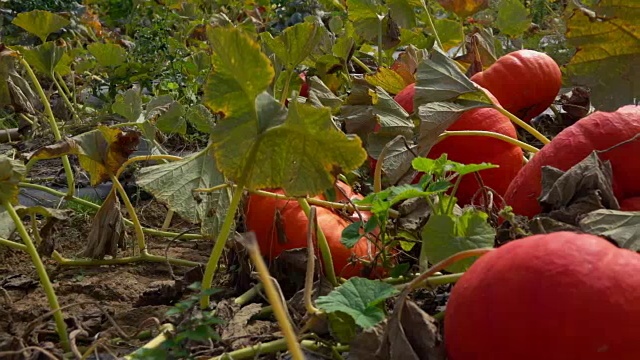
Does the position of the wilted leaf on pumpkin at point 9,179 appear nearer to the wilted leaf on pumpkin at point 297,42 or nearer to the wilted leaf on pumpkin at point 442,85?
the wilted leaf on pumpkin at point 297,42

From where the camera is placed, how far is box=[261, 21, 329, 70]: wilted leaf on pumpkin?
5.79ft

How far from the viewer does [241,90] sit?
1.30 metres

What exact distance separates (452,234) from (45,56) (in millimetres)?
1597

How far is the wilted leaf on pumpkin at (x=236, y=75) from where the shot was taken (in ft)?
3.95

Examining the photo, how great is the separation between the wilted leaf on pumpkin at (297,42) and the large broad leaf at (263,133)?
1.56ft

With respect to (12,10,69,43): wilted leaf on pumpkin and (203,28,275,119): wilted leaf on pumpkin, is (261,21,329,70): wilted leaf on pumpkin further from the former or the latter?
(12,10,69,43): wilted leaf on pumpkin

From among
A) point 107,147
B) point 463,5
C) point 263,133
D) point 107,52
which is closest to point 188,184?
point 107,147

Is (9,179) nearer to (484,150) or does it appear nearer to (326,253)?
(326,253)

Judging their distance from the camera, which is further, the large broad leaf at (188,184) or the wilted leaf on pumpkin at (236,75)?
the large broad leaf at (188,184)

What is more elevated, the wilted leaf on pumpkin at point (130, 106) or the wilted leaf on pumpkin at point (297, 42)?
the wilted leaf on pumpkin at point (297, 42)

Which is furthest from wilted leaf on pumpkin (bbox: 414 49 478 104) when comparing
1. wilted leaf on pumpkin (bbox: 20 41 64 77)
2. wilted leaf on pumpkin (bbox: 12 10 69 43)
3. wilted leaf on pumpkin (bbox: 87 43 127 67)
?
wilted leaf on pumpkin (bbox: 87 43 127 67)

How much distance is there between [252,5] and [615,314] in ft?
16.9

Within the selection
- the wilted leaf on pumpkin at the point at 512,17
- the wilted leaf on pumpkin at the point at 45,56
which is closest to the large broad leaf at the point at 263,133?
the wilted leaf on pumpkin at the point at 45,56

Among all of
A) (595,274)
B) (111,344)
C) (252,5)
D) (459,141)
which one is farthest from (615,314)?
→ (252,5)
